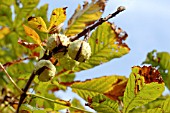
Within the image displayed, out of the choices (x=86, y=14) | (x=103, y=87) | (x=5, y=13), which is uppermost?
(x=5, y=13)

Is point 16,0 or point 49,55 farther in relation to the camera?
point 16,0

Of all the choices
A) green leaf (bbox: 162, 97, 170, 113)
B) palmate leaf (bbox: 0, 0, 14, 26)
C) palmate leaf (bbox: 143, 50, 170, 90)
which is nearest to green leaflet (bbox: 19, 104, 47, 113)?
green leaf (bbox: 162, 97, 170, 113)

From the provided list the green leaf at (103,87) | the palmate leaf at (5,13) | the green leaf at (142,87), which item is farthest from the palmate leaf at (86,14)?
the palmate leaf at (5,13)

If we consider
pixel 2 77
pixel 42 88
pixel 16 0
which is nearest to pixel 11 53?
pixel 2 77

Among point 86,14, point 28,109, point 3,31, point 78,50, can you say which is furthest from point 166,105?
point 3,31

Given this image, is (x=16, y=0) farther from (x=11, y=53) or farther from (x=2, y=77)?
(x=11, y=53)

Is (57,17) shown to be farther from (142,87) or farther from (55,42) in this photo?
(142,87)

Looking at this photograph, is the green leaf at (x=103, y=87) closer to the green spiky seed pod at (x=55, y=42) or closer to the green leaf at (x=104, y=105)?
the green leaf at (x=104, y=105)
